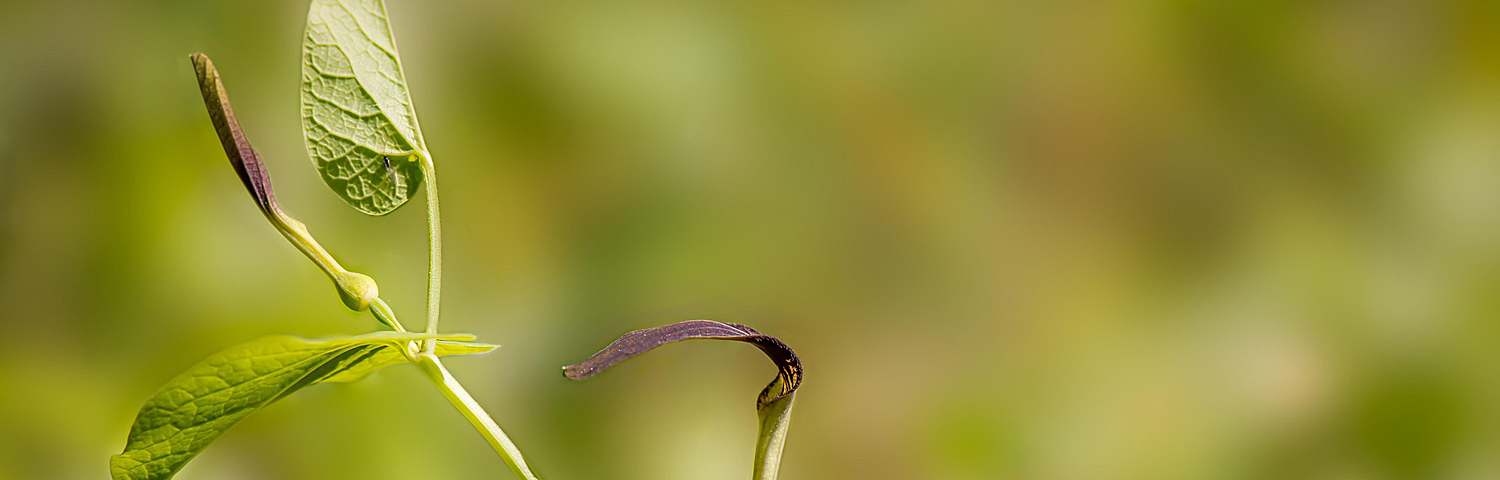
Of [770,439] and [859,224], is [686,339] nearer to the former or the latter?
[770,439]

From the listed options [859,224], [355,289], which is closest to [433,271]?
[355,289]

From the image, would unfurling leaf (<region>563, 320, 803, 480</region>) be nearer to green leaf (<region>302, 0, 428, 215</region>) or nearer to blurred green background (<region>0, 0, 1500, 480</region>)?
green leaf (<region>302, 0, 428, 215</region>)

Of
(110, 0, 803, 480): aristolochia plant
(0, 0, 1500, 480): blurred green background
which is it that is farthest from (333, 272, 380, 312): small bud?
(0, 0, 1500, 480): blurred green background

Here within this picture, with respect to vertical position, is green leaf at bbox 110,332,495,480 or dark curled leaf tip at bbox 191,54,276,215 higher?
dark curled leaf tip at bbox 191,54,276,215

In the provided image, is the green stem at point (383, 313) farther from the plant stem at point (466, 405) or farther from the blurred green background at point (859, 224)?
the blurred green background at point (859, 224)

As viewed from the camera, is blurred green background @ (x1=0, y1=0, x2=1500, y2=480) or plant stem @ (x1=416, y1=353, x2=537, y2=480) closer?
plant stem @ (x1=416, y1=353, x2=537, y2=480)

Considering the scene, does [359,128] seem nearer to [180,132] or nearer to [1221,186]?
[180,132]

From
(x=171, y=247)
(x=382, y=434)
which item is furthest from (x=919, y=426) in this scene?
(x=171, y=247)
